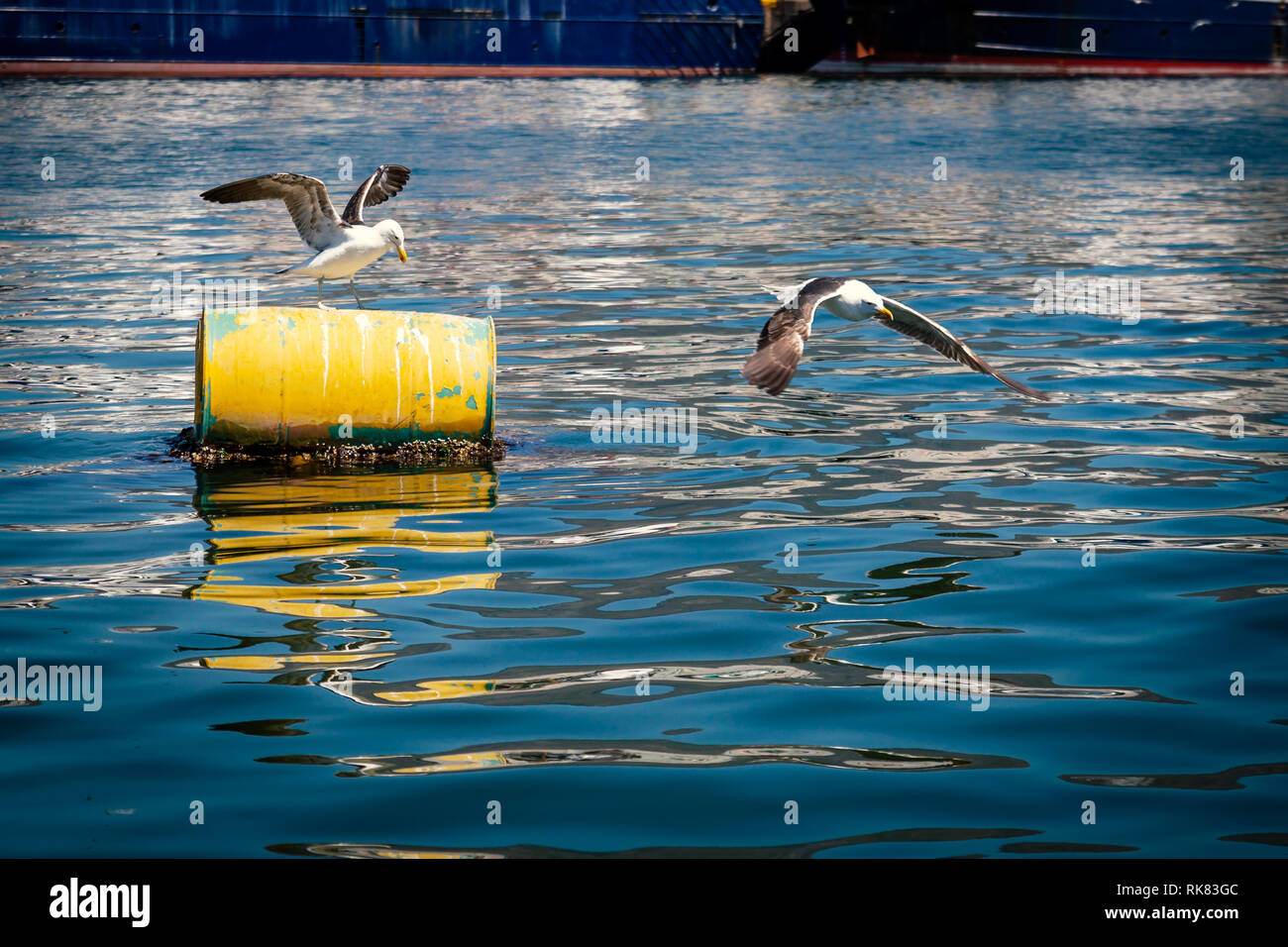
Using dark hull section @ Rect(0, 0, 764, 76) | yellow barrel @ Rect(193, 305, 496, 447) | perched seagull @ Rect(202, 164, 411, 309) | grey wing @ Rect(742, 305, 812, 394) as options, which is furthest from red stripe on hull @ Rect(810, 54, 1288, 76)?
grey wing @ Rect(742, 305, 812, 394)

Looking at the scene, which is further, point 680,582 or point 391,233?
point 391,233

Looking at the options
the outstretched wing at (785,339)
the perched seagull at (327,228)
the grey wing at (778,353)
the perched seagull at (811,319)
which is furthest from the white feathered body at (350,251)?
the grey wing at (778,353)

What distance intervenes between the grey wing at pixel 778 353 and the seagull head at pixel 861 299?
41 cm

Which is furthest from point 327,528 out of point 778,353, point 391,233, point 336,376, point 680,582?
point 391,233

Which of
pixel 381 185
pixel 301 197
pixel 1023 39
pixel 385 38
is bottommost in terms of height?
pixel 301 197

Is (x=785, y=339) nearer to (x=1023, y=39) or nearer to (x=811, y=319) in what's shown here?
(x=811, y=319)

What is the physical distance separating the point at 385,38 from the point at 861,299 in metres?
44.1

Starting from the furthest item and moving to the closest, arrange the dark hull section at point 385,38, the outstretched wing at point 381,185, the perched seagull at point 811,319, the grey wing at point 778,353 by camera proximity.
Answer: the dark hull section at point 385,38 → the outstretched wing at point 381,185 → the perched seagull at point 811,319 → the grey wing at point 778,353

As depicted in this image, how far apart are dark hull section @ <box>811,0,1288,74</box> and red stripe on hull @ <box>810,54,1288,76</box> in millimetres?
35

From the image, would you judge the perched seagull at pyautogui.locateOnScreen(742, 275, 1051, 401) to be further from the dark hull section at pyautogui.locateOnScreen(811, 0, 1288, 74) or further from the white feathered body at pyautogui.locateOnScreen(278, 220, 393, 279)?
the dark hull section at pyautogui.locateOnScreen(811, 0, 1288, 74)

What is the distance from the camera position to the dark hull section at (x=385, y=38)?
47.5 meters

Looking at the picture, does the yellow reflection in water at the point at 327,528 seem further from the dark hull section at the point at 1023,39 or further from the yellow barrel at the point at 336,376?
the dark hull section at the point at 1023,39

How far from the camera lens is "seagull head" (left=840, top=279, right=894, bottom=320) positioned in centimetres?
905

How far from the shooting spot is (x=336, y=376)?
926 centimetres
